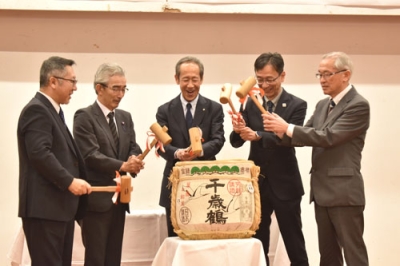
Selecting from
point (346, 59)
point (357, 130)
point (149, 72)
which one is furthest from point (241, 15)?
point (357, 130)

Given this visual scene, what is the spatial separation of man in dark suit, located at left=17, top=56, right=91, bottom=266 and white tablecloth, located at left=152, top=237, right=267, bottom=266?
1.99 ft

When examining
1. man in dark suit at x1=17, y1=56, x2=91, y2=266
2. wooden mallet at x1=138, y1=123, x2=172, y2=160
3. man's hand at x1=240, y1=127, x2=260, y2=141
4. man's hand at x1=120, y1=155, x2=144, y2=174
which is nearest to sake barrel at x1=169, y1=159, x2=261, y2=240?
wooden mallet at x1=138, y1=123, x2=172, y2=160

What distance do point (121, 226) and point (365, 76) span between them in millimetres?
2571

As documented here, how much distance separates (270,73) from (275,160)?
0.55 metres

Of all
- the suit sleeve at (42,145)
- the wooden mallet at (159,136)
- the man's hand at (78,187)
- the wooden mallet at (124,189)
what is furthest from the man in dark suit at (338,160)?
the suit sleeve at (42,145)

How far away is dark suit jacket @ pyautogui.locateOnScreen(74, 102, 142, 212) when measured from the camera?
360 cm

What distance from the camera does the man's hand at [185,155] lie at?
3.68 m

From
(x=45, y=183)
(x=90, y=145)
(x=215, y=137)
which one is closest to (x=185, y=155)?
(x=215, y=137)

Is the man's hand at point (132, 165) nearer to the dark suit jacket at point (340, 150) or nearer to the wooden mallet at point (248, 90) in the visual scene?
the wooden mallet at point (248, 90)

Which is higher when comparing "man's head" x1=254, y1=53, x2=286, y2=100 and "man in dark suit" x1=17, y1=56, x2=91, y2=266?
"man's head" x1=254, y1=53, x2=286, y2=100

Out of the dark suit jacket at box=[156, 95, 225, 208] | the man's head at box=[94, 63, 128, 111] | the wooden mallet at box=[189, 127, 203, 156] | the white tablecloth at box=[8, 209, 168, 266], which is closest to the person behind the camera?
the wooden mallet at box=[189, 127, 203, 156]

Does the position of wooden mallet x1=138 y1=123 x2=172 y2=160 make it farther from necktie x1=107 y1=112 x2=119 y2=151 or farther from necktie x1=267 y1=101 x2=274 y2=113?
necktie x1=267 y1=101 x2=274 y2=113

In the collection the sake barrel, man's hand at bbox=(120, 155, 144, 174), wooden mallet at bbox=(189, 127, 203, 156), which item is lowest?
the sake barrel

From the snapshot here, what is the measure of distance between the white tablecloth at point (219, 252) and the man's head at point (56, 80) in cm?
102
